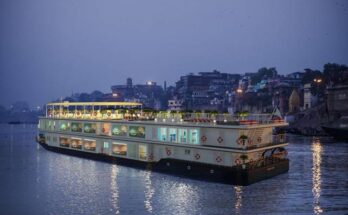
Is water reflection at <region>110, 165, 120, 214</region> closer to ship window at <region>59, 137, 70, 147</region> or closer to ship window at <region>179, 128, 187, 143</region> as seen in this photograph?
ship window at <region>179, 128, 187, 143</region>

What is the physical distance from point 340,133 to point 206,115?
49780 millimetres

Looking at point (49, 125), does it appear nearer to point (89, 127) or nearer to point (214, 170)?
point (89, 127)

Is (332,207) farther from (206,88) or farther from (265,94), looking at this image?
(206,88)

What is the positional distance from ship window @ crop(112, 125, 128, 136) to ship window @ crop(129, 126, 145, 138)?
42.7 inches

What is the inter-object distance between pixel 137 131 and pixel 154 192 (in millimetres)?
10840

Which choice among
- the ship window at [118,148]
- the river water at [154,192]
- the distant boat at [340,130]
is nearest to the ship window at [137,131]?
the ship window at [118,148]

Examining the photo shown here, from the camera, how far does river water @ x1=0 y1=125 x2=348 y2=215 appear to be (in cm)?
2439

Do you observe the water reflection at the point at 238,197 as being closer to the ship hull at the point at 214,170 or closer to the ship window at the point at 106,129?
the ship hull at the point at 214,170

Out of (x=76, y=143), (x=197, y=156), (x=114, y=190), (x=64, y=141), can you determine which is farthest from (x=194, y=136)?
(x=64, y=141)

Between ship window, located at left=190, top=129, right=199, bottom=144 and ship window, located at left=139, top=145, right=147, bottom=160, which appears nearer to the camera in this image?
ship window, located at left=190, top=129, right=199, bottom=144

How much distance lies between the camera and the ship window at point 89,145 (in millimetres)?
44594

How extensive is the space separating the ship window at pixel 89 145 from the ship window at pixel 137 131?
7.64 metres

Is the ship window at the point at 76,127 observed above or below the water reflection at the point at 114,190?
above

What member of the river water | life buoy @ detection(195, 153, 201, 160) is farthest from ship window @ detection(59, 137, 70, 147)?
life buoy @ detection(195, 153, 201, 160)
